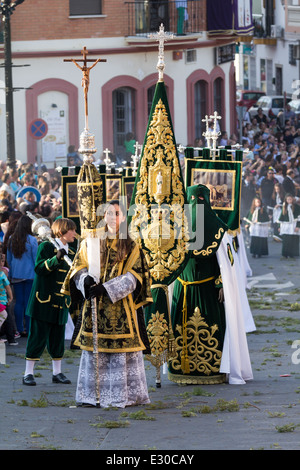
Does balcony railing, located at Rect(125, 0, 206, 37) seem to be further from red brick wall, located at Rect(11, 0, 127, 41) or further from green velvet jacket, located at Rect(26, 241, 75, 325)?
green velvet jacket, located at Rect(26, 241, 75, 325)

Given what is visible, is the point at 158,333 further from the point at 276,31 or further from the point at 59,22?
the point at 276,31

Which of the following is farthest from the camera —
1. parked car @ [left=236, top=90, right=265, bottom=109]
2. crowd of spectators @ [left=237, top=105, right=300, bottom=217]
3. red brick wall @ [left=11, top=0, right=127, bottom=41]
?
parked car @ [left=236, top=90, right=265, bottom=109]

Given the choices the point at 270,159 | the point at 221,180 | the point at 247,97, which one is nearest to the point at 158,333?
the point at 221,180

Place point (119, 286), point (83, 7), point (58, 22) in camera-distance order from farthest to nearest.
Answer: point (83, 7), point (58, 22), point (119, 286)

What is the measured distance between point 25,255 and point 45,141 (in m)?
16.0

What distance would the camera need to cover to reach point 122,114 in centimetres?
3098

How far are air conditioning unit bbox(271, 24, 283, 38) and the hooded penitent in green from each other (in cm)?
4339

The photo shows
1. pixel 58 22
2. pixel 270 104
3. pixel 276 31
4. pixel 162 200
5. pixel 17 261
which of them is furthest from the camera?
pixel 276 31

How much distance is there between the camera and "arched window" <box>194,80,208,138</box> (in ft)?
108

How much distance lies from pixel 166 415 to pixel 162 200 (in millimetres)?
2468

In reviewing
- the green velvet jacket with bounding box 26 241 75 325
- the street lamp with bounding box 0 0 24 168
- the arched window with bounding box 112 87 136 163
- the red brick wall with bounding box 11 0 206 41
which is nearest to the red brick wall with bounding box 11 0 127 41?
the red brick wall with bounding box 11 0 206 41

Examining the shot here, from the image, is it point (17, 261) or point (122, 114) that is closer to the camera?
point (17, 261)

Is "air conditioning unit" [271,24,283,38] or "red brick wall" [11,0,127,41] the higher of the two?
"air conditioning unit" [271,24,283,38]

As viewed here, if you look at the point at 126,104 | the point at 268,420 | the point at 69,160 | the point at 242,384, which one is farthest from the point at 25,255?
the point at 126,104
